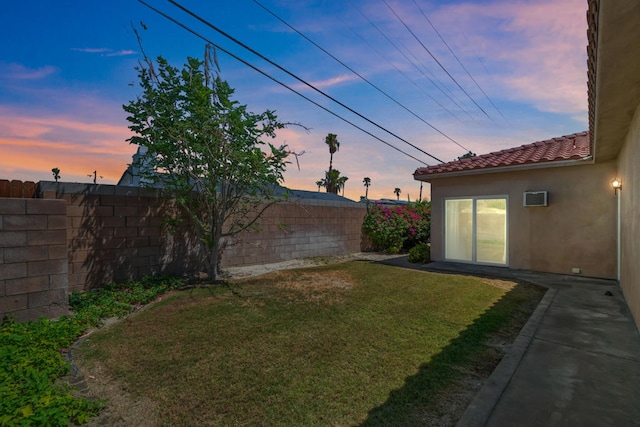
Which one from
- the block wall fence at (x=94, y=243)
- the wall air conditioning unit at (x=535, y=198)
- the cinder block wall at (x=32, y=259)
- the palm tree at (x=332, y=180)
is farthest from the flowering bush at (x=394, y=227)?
the palm tree at (x=332, y=180)

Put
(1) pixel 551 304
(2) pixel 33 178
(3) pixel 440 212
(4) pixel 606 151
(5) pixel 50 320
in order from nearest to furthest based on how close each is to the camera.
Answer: (5) pixel 50 320 → (2) pixel 33 178 → (1) pixel 551 304 → (4) pixel 606 151 → (3) pixel 440 212

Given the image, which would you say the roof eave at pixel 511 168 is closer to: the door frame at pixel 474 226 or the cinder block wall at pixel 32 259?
the door frame at pixel 474 226

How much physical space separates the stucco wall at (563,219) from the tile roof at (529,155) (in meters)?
0.38

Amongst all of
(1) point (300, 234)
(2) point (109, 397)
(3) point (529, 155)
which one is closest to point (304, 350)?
(2) point (109, 397)

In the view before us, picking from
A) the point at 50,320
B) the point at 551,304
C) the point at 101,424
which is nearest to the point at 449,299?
the point at 551,304

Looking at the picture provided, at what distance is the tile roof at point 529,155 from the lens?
7957 mm

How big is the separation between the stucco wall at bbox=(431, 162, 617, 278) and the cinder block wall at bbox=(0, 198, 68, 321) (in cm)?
1013

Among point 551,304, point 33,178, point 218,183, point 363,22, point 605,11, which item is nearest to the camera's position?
point 605,11

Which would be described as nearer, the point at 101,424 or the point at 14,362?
the point at 101,424

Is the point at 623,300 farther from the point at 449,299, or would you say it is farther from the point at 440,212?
the point at 440,212

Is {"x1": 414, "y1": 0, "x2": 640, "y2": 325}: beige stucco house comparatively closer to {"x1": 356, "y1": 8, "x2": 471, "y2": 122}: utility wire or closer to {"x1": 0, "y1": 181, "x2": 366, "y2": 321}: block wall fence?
{"x1": 356, "y1": 8, "x2": 471, "y2": 122}: utility wire

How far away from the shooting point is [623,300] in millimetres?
5562

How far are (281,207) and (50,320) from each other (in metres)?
6.60

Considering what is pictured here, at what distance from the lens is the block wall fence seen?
4.42 m
